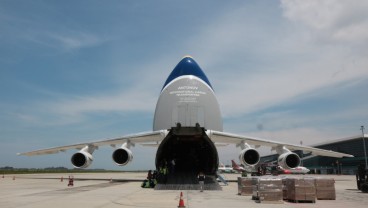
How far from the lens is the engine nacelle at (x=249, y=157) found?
766 inches

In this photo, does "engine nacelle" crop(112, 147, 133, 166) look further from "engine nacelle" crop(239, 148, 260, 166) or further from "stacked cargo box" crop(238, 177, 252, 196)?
"stacked cargo box" crop(238, 177, 252, 196)

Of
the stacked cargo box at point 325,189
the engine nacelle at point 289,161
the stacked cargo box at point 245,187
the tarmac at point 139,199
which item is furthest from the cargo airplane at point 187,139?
the stacked cargo box at point 325,189

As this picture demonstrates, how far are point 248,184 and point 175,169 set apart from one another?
9407 mm

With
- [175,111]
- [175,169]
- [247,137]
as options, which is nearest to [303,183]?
[247,137]

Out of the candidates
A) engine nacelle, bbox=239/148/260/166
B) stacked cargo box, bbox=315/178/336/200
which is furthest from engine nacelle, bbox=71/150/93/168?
stacked cargo box, bbox=315/178/336/200

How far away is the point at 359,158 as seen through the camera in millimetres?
59625

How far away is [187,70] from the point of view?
23859 mm

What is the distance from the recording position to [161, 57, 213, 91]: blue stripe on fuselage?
2381 cm

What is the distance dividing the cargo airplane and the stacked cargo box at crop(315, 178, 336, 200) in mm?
6206

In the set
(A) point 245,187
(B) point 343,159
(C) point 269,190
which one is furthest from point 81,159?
(B) point 343,159

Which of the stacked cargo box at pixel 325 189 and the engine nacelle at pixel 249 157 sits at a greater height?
the engine nacelle at pixel 249 157

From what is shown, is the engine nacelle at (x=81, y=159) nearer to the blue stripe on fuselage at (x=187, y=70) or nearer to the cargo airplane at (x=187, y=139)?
the cargo airplane at (x=187, y=139)

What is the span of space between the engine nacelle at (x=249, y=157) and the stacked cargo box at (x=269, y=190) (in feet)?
23.1

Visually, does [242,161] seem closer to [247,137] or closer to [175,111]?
[247,137]
